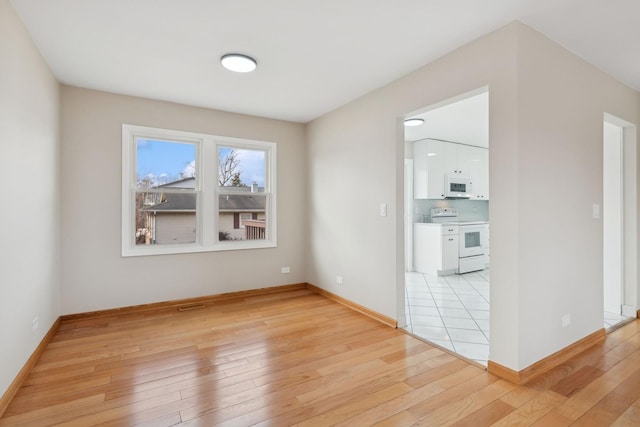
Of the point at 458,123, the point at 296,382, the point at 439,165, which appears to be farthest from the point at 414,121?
the point at 296,382

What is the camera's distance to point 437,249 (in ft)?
18.4

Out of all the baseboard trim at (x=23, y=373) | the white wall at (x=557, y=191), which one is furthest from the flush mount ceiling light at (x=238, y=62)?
the baseboard trim at (x=23, y=373)

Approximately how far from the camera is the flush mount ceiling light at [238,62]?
8.80 ft

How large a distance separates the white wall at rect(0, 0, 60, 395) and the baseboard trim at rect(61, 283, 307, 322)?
0.38m

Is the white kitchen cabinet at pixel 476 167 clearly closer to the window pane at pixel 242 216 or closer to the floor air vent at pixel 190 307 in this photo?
the window pane at pixel 242 216

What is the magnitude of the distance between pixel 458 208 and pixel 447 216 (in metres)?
0.53

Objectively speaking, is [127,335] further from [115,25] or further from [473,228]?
[473,228]

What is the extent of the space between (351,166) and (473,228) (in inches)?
135

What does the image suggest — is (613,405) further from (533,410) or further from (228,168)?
(228,168)

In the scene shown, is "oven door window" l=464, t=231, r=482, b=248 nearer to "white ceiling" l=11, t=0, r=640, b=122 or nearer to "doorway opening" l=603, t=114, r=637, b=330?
"doorway opening" l=603, t=114, r=637, b=330

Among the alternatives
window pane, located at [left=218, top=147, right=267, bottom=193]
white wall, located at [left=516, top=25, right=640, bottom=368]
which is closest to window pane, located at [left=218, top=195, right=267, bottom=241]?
window pane, located at [left=218, top=147, right=267, bottom=193]

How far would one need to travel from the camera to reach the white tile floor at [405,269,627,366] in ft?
9.36

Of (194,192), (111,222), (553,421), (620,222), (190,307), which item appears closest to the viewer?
(553,421)

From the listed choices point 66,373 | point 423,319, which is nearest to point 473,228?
point 423,319
